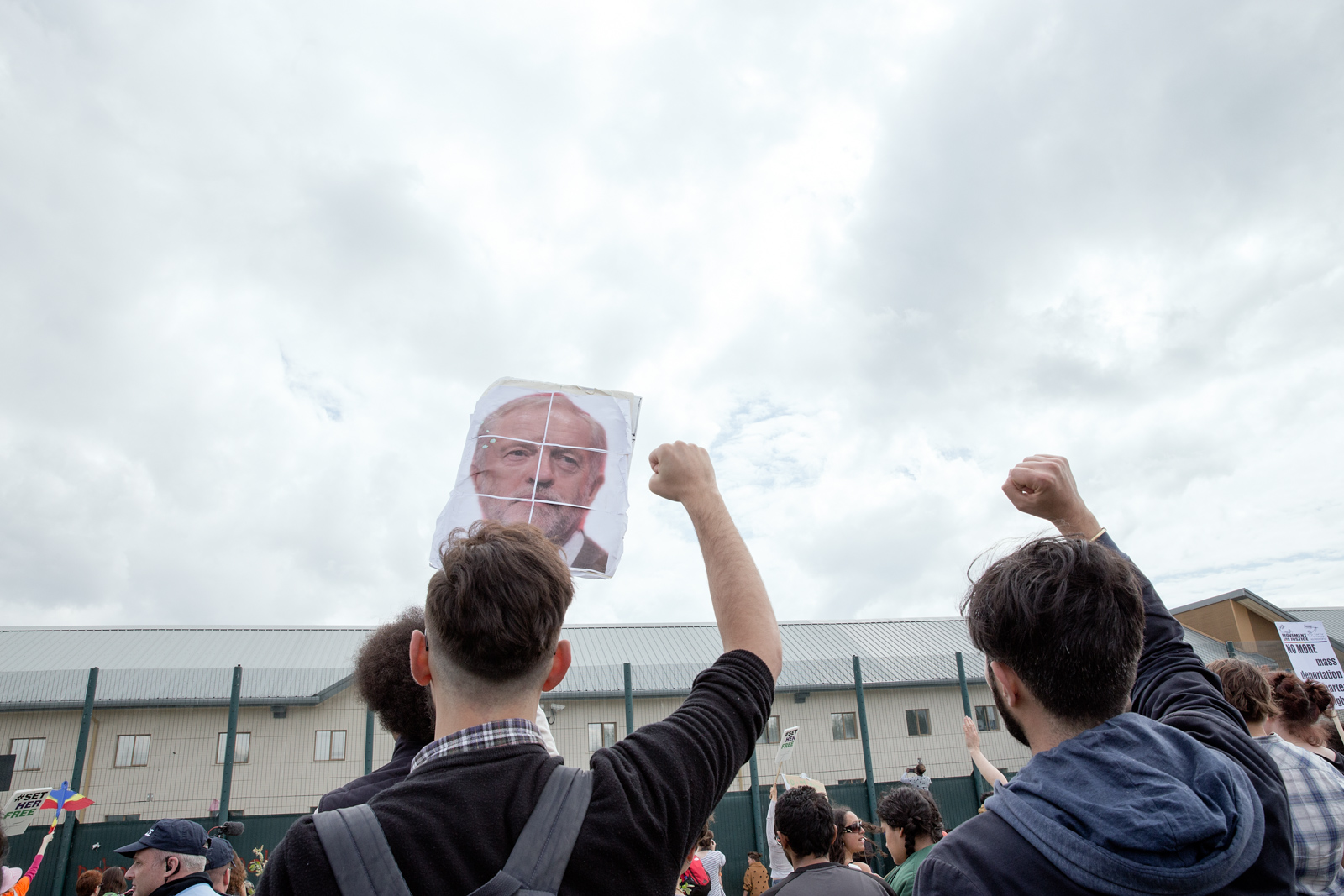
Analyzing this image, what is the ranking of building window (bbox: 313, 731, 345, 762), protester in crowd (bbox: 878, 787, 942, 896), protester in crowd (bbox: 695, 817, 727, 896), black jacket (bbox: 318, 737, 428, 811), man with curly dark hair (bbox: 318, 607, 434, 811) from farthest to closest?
building window (bbox: 313, 731, 345, 762) → protester in crowd (bbox: 695, 817, 727, 896) → protester in crowd (bbox: 878, 787, 942, 896) → man with curly dark hair (bbox: 318, 607, 434, 811) → black jacket (bbox: 318, 737, 428, 811)

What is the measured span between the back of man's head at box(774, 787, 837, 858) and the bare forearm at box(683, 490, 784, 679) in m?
2.30

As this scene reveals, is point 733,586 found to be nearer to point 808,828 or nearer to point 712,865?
point 808,828

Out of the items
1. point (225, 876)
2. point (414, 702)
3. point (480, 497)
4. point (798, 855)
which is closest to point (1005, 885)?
point (414, 702)

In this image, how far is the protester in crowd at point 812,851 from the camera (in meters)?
3.29

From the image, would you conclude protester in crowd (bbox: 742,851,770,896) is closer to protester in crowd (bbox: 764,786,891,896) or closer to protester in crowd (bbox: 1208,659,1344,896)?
protester in crowd (bbox: 764,786,891,896)

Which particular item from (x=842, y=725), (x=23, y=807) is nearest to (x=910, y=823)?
(x=23, y=807)

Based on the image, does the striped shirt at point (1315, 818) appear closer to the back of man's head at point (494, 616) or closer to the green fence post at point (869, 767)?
the back of man's head at point (494, 616)

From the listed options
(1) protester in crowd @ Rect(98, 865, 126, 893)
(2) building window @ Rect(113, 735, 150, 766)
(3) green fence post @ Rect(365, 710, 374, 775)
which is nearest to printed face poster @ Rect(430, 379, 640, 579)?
(1) protester in crowd @ Rect(98, 865, 126, 893)

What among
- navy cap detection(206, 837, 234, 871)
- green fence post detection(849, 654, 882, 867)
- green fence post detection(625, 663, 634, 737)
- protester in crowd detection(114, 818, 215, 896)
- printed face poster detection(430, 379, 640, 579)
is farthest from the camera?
green fence post detection(849, 654, 882, 867)

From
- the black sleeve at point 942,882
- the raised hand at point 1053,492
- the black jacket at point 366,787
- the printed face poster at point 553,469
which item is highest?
the printed face poster at point 553,469

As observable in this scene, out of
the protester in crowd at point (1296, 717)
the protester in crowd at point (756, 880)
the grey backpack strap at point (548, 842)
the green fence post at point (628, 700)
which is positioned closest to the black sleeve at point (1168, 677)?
the grey backpack strap at point (548, 842)

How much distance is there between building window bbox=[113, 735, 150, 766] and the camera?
11.5 meters

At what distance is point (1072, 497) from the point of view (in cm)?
200

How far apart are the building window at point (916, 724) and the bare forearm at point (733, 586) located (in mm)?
13986
